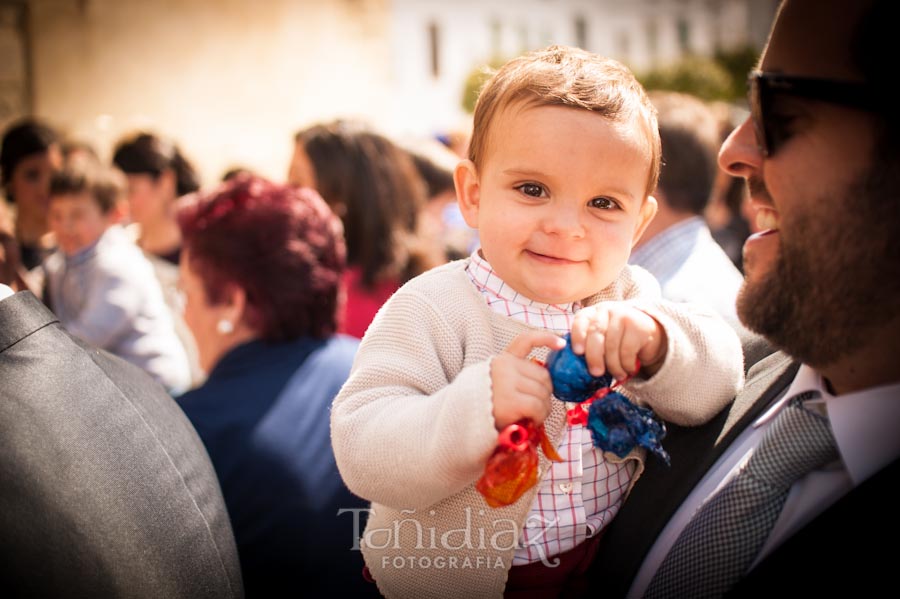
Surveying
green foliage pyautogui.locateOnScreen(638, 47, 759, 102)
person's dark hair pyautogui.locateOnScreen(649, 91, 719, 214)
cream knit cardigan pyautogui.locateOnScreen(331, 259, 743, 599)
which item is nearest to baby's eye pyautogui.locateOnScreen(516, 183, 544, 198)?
cream knit cardigan pyautogui.locateOnScreen(331, 259, 743, 599)

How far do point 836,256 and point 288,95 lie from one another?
805 inches

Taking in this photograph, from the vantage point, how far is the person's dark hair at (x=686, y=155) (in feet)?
12.4

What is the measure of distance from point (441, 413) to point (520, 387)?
151 mm

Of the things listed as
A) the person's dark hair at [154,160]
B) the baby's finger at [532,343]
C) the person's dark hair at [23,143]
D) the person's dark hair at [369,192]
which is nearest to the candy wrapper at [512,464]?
the baby's finger at [532,343]

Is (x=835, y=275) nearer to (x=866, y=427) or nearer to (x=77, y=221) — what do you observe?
(x=866, y=427)

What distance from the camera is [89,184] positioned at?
5.46m

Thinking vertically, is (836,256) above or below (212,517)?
above

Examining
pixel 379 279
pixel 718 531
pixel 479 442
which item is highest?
pixel 479 442

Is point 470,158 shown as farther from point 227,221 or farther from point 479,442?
point 227,221

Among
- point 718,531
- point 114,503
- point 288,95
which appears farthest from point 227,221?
point 288,95

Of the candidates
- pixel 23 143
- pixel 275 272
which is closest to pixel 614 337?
pixel 275 272

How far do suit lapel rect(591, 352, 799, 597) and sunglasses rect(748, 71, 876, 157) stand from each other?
0.54 meters

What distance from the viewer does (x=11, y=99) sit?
15.3 m

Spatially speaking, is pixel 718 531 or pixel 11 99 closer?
pixel 718 531
